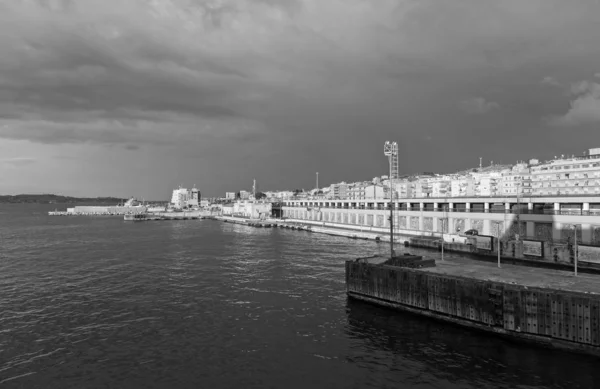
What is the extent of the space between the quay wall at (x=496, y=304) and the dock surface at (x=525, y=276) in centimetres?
168

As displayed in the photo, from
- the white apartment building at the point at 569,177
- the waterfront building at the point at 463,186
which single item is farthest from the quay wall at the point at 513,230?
the waterfront building at the point at 463,186

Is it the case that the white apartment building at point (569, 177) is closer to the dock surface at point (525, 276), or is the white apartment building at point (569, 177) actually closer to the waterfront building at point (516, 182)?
the waterfront building at point (516, 182)

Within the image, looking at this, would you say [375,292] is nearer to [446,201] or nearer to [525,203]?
[525,203]

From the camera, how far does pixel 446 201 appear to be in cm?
9269

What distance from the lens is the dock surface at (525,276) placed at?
27.0m

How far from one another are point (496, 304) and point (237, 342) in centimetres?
2051

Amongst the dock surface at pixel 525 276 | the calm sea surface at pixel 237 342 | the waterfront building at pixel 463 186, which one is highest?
the waterfront building at pixel 463 186

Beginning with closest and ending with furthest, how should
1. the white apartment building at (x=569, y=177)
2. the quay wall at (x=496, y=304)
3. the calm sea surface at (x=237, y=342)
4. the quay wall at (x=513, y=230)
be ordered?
the calm sea surface at (x=237, y=342) < the quay wall at (x=496, y=304) < the quay wall at (x=513, y=230) < the white apartment building at (x=569, y=177)

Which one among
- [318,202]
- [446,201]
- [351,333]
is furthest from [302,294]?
[318,202]

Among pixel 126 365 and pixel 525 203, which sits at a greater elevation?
pixel 525 203

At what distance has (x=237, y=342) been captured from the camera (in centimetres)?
2636

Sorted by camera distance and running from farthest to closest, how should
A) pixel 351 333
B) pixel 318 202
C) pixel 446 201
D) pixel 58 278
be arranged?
pixel 318 202 < pixel 446 201 < pixel 58 278 < pixel 351 333

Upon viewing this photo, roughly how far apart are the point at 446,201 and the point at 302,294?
67076mm

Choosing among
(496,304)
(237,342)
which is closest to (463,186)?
(496,304)
